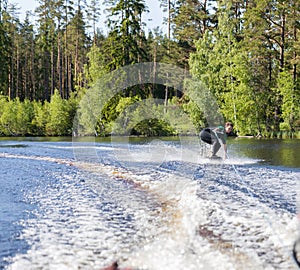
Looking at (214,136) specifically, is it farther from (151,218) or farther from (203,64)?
(203,64)

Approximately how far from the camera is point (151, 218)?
6.83m

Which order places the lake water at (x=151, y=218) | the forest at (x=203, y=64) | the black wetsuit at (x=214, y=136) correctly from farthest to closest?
the forest at (x=203, y=64) → the black wetsuit at (x=214, y=136) → the lake water at (x=151, y=218)

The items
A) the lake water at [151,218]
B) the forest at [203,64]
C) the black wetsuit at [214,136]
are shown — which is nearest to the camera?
the lake water at [151,218]

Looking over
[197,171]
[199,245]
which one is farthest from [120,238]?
[197,171]

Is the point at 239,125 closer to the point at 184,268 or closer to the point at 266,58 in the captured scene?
the point at 266,58

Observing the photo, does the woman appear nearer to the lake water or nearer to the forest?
the lake water

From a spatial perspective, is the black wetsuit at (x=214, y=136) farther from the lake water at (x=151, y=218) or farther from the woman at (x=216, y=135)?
the lake water at (x=151, y=218)

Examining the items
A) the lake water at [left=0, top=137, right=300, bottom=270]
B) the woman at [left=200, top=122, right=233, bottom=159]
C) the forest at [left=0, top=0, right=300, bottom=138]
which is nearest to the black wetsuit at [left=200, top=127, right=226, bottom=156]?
the woman at [left=200, top=122, right=233, bottom=159]

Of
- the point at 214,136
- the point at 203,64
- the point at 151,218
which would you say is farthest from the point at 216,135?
the point at 203,64

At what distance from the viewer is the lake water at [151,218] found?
16.1 ft

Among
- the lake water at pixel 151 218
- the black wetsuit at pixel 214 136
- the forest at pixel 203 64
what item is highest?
the forest at pixel 203 64

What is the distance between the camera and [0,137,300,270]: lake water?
4.90 metres

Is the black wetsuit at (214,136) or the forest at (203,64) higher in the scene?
the forest at (203,64)

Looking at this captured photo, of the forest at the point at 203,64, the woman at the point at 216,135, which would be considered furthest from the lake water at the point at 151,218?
the forest at the point at 203,64
